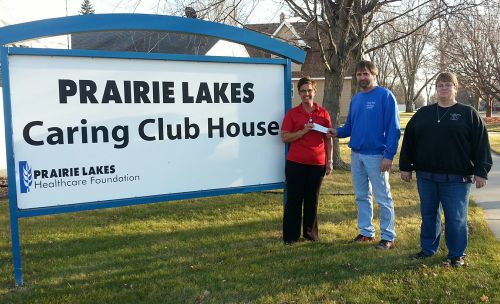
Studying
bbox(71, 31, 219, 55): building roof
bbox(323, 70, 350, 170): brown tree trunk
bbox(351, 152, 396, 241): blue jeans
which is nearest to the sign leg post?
bbox(351, 152, 396, 241): blue jeans

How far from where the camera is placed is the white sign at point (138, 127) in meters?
3.99

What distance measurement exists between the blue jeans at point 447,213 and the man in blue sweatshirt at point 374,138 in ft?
1.39

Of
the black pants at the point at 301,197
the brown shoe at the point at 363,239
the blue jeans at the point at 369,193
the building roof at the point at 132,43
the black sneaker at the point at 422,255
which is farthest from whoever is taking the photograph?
the building roof at the point at 132,43

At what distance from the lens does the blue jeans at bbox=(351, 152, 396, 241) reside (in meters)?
4.85

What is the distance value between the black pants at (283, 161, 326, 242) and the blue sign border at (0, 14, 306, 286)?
323 millimetres

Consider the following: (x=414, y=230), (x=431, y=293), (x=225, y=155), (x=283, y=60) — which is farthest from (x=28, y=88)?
(x=414, y=230)

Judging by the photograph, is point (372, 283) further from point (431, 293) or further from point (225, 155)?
point (225, 155)

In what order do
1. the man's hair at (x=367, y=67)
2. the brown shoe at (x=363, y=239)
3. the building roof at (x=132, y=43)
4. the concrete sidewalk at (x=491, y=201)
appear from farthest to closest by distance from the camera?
the building roof at (x=132, y=43)
the concrete sidewalk at (x=491, y=201)
the brown shoe at (x=363, y=239)
the man's hair at (x=367, y=67)

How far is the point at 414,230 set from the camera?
5711mm

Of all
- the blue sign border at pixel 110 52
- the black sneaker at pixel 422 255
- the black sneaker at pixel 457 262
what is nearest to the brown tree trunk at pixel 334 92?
the blue sign border at pixel 110 52

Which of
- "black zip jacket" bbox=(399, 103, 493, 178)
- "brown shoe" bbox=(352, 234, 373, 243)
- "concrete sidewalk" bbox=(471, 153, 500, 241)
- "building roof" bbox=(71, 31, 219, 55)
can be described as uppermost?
"building roof" bbox=(71, 31, 219, 55)

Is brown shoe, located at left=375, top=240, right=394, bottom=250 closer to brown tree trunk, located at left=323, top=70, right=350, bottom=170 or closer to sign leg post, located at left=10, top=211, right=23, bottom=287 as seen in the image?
sign leg post, located at left=10, top=211, right=23, bottom=287

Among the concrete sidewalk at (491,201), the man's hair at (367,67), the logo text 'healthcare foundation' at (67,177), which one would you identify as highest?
the man's hair at (367,67)

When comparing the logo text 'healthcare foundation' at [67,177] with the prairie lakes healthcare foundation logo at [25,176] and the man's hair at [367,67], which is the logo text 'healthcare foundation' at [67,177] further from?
the man's hair at [367,67]
